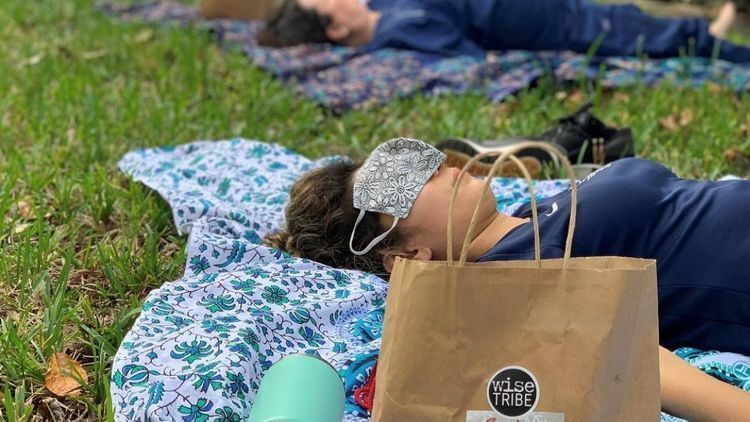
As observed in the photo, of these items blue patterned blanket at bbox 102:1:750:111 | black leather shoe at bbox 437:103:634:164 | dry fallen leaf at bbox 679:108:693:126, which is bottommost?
blue patterned blanket at bbox 102:1:750:111

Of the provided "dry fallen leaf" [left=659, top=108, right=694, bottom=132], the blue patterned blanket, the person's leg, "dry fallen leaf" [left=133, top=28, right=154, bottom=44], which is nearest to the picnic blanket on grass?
"dry fallen leaf" [left=659, top=108, right=694, bottom=132]

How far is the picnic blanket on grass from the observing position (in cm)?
198

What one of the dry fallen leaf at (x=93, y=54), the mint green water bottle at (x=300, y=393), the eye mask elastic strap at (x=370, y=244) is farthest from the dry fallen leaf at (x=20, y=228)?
the dry fallen leaf at (x=93, y=54)

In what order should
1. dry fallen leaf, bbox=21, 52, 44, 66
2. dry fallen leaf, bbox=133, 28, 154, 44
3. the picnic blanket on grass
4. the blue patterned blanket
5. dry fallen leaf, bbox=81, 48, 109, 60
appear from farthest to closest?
dry fallen leaf, bbox=133, 28, 154, 44
dry fallen leaf, bbox=81, 48, 109, 60
dry fallen leaf, bbox=21, 52, 44, 66
the blue patterned blanket
the picnic blanket on grass

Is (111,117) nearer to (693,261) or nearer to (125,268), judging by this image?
(125,268)

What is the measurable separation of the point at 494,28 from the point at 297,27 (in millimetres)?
1217

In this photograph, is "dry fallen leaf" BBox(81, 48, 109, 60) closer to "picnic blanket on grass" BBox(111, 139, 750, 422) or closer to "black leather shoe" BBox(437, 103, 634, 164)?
"picnic blanket on grass" BBox(111, 139, 750, 422)

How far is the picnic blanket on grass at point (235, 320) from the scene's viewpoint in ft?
6.48

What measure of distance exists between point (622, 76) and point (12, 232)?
3155 mm

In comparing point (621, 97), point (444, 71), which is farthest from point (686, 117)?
point (444, 71)

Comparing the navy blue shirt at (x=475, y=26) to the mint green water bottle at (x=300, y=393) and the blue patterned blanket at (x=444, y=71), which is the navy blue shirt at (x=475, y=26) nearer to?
the blue patterned blanket at (x=444, y=71)

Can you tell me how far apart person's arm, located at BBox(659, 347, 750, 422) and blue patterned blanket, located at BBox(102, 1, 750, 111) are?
9.00 feet

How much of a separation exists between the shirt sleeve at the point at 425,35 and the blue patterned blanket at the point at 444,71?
9cm

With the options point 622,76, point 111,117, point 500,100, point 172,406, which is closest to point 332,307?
point 172,406
